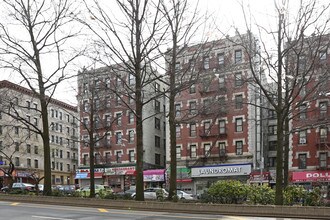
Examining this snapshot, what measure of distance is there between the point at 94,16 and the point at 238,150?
107ft

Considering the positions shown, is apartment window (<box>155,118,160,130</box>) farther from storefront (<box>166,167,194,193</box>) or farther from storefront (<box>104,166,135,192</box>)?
storefront (<box>166,167,194,193</box>)

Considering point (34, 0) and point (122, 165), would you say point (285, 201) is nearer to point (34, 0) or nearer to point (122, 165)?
point (34, 0)

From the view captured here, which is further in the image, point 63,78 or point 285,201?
point 63,78

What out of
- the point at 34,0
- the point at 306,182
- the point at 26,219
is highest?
the point at 34,0

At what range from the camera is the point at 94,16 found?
23547mm

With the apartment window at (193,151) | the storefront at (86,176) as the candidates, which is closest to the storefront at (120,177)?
the storefront at (86,176)

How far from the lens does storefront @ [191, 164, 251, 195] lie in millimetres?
49725

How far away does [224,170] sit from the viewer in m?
50.7

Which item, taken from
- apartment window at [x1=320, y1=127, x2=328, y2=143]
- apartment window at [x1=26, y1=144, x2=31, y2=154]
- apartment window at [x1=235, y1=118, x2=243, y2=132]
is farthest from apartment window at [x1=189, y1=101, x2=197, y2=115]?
apartment window at [x1=26, y1=144, x2=31, y2=154]

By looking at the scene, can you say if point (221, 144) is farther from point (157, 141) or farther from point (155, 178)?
point (157, 141)

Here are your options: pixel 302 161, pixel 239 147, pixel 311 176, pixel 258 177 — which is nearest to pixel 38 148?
pixel 239 147

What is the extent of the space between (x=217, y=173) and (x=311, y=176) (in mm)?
11235

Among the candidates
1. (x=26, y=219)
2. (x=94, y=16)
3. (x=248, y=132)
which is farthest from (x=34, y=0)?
(x=248, y=132)

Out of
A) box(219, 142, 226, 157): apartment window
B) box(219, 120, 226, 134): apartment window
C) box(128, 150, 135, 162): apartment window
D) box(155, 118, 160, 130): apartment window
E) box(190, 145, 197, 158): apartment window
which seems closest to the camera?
box(219, 142, 226, 157): apartment window
